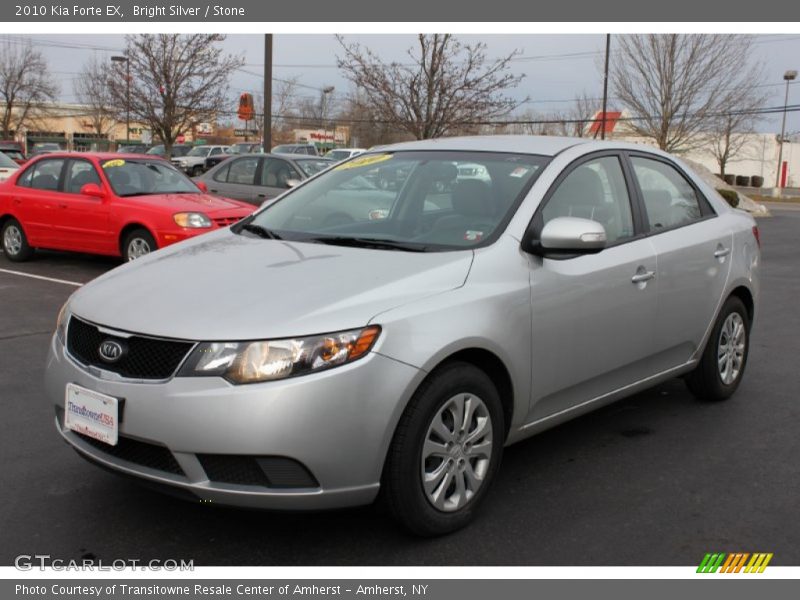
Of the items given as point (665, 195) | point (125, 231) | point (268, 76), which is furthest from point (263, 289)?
point (268, 76)

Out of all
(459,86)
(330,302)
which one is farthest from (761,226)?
(330,302)

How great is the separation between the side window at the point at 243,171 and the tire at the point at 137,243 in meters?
4.10

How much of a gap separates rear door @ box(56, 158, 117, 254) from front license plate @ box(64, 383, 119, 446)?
7244 mm

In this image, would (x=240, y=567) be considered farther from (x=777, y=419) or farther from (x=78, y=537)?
(x=777, y=419)

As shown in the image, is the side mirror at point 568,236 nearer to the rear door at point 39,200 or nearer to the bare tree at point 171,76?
the rear door at point 39,200

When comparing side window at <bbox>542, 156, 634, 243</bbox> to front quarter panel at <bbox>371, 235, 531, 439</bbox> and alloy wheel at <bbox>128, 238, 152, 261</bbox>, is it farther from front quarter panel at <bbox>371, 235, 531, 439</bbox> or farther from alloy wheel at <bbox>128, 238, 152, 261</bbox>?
alloy wheel at <bbox>128, 238, 152, 261</bbox>

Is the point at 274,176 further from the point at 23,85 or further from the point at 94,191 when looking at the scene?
the point at 23,85

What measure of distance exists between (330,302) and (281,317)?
0.66ft

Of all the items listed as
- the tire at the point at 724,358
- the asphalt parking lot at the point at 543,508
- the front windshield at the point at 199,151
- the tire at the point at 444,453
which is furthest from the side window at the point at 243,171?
the front windshield at the point at 199,151

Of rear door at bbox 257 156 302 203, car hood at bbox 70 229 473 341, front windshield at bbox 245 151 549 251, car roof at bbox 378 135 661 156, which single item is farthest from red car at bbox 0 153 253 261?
car hood at bbox 70 229 473 341

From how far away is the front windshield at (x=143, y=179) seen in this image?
10617mm

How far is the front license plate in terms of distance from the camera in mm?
3205
